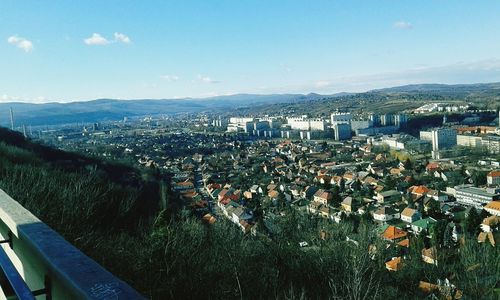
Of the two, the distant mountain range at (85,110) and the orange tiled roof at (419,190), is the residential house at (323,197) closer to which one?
the orange tiled roof at (419,190)

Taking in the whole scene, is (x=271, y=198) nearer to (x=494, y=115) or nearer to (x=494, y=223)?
(x=494, y=223)

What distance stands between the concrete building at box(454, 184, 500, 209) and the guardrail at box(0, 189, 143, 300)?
573 inches

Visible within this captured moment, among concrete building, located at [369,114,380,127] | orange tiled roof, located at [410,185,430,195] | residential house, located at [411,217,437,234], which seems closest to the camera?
residential house, located at [411,217,437,234]

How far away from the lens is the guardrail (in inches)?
28.2

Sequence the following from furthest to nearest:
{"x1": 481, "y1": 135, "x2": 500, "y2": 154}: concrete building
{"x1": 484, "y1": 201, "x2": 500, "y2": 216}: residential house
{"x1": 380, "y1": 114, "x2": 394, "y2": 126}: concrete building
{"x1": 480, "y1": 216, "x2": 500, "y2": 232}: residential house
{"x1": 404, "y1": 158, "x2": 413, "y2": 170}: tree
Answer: {"x1": 380, "y1": 114, "x2": 394, "y2": 126}: concrete building
{"x1": 481, "y1": 135, "x2": 500, "y2": 154}: concrete building
{"x1": 404, "y1": 158, "x2": 413, "y2": 170}: tree
{"x1": 484, "y1": 201, "x2": 500, "y2": 216}: residential house
{"x1": 480, "y1": 216, "x2": 500, "y2": 232}: residential house

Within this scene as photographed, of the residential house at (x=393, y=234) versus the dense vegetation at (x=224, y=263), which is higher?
the dense vegetation at (x=224, y=263)

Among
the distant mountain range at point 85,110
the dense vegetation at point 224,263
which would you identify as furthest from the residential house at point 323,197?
the distant mountain range at point 85,110

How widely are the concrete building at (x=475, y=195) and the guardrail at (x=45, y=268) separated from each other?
14556 millimetres

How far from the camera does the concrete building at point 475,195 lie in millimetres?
13984

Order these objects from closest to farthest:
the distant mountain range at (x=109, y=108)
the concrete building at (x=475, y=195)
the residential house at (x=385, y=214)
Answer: the residential house at (x=385, y=214), the concrete building at (x=475, y=195), the distant mountain range at (x=109, y=108)

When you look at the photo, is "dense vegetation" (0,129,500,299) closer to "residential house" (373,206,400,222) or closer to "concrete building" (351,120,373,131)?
"residential house" (373,206,400,222)

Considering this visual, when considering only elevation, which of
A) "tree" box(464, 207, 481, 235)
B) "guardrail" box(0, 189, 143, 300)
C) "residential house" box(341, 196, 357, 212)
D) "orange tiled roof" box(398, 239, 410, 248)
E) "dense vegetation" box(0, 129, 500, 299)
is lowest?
"residential house" box(341, 196, 357, 212)

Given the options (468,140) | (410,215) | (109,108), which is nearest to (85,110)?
(109,108)

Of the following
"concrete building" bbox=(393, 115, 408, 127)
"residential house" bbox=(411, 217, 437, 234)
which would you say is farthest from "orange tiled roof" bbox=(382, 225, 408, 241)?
"concrete building" bbox=(393, 115, 408, 127)
